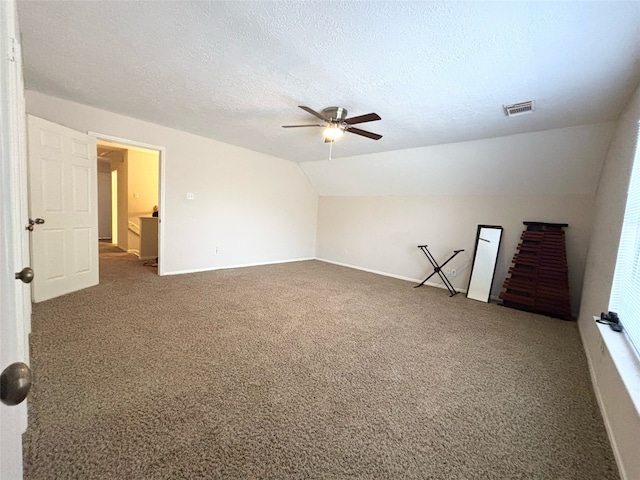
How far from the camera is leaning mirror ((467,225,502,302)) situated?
4.15 metres

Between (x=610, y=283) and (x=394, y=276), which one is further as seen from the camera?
(x=394, y=276)

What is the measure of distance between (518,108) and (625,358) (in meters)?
2.27

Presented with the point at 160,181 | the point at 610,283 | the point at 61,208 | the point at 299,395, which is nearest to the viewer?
the point at 299,395

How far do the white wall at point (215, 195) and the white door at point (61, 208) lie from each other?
359 millimetres

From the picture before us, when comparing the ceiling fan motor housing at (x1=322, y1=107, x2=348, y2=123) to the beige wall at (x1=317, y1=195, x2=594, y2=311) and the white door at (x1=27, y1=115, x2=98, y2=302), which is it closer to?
the beige wall at (x1=317, y1=195, x2=594, y2=311)

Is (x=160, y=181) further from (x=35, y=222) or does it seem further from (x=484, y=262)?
(x=484, y=262)

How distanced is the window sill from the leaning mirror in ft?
7.25

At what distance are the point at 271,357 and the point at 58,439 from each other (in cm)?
125

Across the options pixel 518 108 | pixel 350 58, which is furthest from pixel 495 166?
pixel 350 58

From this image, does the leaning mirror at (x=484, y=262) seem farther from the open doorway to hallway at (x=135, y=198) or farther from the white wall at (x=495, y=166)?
the open doorway to hallway at (x=135, y=198)

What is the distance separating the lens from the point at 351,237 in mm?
6148

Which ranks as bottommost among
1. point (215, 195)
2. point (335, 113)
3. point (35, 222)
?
point (35, 222)

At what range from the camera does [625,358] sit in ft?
5.18

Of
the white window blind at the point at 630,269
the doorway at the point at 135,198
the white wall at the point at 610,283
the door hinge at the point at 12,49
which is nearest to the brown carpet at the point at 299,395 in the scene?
the white wall at the point at 610,283
